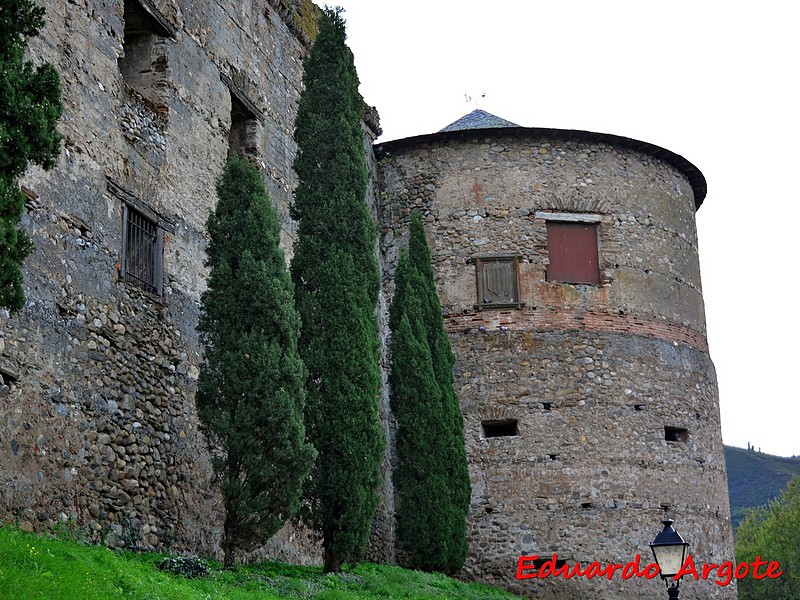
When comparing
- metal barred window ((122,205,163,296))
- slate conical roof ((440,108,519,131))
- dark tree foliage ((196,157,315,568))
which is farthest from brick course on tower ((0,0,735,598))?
dark tree foliage ((196,157,315,568))

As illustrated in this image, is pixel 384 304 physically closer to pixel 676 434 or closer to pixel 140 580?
pixel 676 434

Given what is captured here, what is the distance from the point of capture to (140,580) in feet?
29.8

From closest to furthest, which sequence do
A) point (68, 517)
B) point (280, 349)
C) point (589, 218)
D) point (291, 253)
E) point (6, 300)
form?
point (6, 300)
point (68, 517)
point (280, 349)
point (291, 253)
point (589, 218)

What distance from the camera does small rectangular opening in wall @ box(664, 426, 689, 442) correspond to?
1884 cm

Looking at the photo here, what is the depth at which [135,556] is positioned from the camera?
444 inches

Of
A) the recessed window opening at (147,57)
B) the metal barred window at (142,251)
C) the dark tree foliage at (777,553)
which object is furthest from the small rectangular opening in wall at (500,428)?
the dark tree foliage at (777,553)

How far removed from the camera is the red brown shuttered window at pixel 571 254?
62.4ft

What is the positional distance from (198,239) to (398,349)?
162 inches

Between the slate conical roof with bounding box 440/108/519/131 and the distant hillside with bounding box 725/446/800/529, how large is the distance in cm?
3615

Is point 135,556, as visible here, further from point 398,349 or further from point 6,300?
point 398,349

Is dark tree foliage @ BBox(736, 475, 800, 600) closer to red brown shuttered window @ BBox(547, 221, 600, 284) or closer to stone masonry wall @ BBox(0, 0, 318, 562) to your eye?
red brown shuttered window @ BBox(547, 221, 600, 284)

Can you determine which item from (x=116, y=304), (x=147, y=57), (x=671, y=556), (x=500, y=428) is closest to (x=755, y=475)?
(x=500, y=428)

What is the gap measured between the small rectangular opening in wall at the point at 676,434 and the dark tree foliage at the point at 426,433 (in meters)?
3.75

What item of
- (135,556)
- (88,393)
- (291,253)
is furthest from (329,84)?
(135,556)
